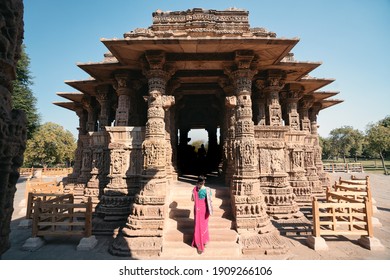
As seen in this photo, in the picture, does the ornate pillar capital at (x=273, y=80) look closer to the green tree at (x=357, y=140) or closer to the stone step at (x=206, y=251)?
the stone step at (x=206, y=251)

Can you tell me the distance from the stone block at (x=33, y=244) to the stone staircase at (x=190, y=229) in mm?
3068

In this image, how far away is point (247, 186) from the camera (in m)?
5.50

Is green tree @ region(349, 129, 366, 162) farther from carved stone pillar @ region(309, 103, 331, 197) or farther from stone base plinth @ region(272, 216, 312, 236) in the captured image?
stone base plinth @ region(272, 216, 312, 236)

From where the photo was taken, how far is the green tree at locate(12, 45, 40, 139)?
795 inches

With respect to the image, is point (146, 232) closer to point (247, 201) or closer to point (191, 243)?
point (191, 243)

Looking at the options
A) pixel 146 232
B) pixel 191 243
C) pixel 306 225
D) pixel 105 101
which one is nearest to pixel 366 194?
pixel 306 225

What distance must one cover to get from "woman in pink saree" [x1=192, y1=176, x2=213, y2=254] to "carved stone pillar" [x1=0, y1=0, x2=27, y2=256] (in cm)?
326

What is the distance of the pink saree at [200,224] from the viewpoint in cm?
459

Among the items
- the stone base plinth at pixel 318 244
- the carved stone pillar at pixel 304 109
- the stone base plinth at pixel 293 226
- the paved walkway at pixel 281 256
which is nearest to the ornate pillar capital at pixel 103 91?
the paved walkway at pixel 281 256

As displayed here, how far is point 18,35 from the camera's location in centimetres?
226

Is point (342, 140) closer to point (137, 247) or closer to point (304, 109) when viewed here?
point (304, 109)

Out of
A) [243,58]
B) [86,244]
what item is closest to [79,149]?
[86,244]

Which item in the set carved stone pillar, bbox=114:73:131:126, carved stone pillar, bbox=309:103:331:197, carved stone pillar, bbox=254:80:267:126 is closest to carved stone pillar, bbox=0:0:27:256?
carved stone pillar, bbox=114:73:131:126

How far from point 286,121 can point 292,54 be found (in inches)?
111
